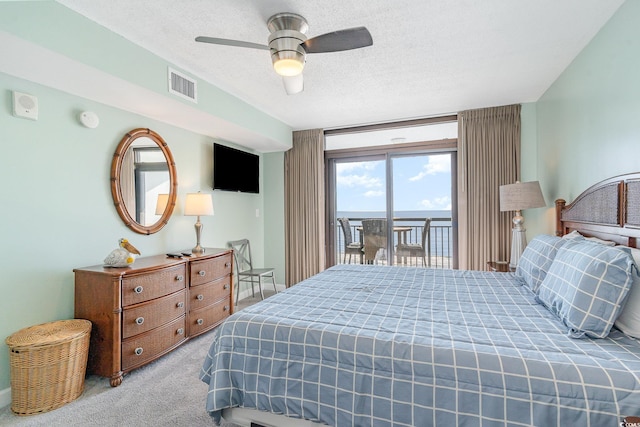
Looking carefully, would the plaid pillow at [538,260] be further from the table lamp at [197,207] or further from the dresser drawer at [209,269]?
the table lamp at [197,207]

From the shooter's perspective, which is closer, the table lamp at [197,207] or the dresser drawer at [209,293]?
the dresser drawer at [209,293]

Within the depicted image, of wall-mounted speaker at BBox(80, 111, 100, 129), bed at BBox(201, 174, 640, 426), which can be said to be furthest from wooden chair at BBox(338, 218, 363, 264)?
wall-mounted speaker at BBox(80, 111, 100, 129)

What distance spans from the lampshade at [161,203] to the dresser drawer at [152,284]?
2.40 feet

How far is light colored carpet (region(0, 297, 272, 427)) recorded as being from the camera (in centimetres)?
186

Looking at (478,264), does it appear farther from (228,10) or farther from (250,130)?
(228,10)

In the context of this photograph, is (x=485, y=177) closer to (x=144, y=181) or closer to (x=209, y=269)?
(x=209, y=269)

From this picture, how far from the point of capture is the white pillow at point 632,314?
134 centimetres

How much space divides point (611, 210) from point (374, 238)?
302cm

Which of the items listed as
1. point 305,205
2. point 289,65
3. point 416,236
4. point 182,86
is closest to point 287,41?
point 289,65

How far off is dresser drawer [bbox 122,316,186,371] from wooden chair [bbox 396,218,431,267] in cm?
318

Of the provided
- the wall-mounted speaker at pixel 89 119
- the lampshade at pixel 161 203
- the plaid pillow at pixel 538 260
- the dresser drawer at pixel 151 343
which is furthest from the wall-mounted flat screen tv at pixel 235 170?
the plaid pillow at pixel 538 260

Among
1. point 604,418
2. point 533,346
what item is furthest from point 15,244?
point 604,418

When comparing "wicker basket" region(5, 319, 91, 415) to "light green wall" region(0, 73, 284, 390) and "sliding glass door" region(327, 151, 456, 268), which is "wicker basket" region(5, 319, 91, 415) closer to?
"light green wall" region(0, 73, 284, 390)

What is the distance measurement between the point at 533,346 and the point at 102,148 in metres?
3.30
